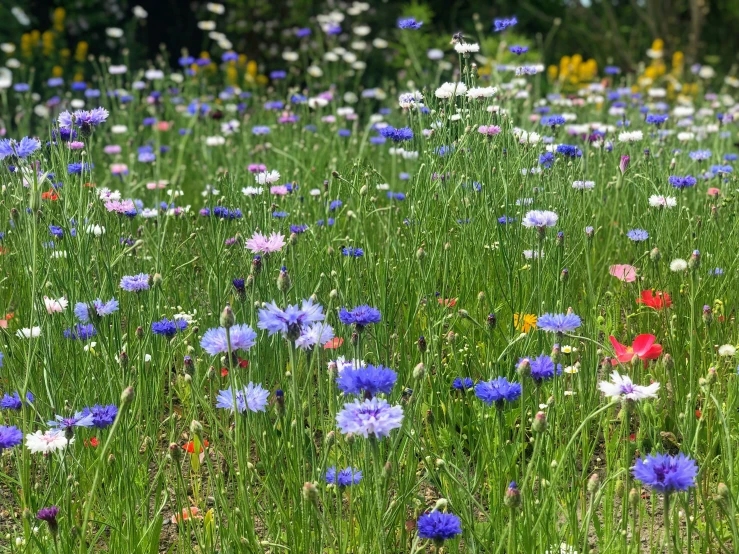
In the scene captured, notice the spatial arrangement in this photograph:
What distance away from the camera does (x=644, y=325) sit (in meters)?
2.55

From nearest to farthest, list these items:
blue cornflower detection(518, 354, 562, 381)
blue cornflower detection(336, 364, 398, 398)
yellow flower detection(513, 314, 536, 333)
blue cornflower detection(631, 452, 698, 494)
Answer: blue cornflower detection(631, 452, 698, 494), blue cornflower detection(336, 364, 398, 398), blue cornflower detection(518, 354, 562, 381), yellow flower detection(513, 314, 536, 333)

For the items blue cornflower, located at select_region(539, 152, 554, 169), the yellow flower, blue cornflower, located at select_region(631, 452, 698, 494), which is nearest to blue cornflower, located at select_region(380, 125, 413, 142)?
blue cornflower, located at select_region(539, 152, 554, 169)

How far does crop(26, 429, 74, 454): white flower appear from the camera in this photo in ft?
5.21

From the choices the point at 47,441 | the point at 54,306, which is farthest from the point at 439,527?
the point at 54,306

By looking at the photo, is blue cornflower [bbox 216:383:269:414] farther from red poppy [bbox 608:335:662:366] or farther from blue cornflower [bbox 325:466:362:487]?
red poppy [bbox 608:335:662:366]

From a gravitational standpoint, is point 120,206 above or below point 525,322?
above

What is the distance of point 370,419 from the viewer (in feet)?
4.40

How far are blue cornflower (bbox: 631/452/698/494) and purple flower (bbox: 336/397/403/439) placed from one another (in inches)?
14.9

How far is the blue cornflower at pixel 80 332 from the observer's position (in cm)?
206

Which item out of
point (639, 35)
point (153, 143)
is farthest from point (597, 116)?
point (639, 35)

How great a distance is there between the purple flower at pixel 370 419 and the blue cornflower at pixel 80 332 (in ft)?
3.08

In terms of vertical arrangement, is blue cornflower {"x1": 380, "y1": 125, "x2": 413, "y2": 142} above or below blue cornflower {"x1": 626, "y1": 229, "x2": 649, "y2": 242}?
above

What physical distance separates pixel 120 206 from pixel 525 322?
1272 mm

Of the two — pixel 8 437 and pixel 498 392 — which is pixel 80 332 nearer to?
pixel 8 437
